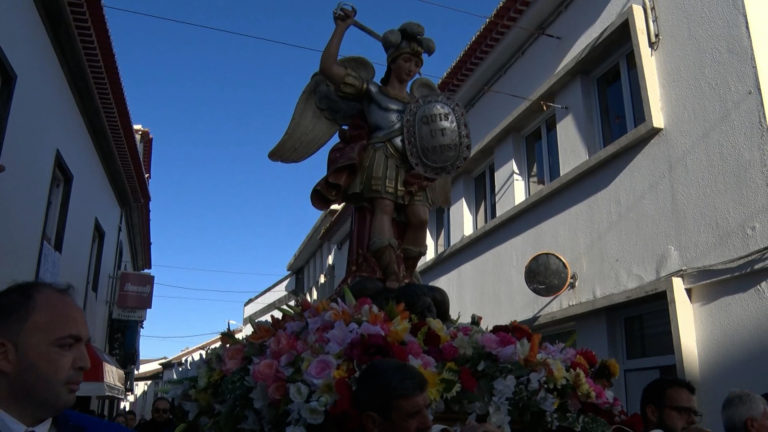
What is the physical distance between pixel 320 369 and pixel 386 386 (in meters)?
0.54

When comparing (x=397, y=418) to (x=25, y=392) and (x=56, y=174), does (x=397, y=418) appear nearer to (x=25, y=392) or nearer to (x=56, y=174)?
(x=25, y=392)

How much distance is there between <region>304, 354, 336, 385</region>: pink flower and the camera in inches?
102

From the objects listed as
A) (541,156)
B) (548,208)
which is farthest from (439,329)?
(541,156)

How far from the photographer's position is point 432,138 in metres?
3.98

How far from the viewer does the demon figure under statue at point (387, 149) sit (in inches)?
157

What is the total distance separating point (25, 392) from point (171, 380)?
1870mm

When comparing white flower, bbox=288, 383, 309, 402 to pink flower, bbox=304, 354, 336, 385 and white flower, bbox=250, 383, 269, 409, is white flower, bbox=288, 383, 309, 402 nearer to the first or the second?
pink flower, bbox=304, 354, 336, 385

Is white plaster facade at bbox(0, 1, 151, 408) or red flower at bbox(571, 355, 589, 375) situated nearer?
red flower at bbox(571, 355, 589, 375)

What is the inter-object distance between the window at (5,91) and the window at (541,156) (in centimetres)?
733

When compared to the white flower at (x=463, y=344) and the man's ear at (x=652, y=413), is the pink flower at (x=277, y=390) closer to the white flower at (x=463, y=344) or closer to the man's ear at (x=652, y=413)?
the white flower at (x=463, y=344)

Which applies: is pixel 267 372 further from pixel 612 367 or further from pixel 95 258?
pixel 95 258

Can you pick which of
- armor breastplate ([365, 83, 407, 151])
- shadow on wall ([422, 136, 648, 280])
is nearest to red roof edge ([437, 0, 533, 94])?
shadow on wall ([422, 136, 648, 280])

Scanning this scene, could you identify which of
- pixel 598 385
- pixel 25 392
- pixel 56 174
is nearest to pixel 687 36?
pixel 598 385

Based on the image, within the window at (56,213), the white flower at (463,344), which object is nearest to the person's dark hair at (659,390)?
the white flower at (463,344)
